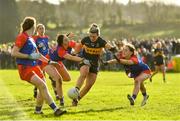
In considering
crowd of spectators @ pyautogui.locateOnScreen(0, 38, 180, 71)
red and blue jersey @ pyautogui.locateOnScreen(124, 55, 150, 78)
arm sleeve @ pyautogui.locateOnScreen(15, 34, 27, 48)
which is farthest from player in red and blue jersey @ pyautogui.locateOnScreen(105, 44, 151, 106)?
crowd of spectators @ pyautogui.locateOnScreen(0, 38, 180, 71)

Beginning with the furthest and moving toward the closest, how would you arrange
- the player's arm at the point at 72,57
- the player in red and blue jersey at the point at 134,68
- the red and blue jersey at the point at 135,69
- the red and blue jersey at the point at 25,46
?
the red and blue jersey at the point at 135,69 < the player in red and blue jersey at the point at 134,68 < the player's arm at the point at 72,57 < the red and blue jersey at the point at 25,46

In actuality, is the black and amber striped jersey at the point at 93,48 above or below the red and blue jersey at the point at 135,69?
above

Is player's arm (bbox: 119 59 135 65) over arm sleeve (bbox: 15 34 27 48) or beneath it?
beneath

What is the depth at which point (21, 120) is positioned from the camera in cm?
1259

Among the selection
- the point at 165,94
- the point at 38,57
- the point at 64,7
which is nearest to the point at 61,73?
the point at 38,57

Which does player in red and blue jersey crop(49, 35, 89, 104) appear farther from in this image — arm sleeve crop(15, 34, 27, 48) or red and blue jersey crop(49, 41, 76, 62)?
arm sleeve crop(15, 34, 27, 48)

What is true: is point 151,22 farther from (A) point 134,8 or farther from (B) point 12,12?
(B) point 12,12

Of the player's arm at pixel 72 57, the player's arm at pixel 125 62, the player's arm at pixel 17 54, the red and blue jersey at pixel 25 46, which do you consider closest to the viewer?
the player's arm at pixel 17 54

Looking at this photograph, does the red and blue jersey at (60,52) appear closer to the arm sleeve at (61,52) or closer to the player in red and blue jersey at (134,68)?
the arm sleeve at (61,52)

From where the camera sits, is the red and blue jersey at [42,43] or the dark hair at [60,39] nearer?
the dark hair at [60,39]

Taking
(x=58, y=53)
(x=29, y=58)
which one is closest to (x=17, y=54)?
(x=29, y=58)

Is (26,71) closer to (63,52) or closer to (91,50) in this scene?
(63,52)

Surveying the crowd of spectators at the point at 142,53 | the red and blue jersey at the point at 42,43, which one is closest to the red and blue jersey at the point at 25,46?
the red and blue jersey at the point at 42,43

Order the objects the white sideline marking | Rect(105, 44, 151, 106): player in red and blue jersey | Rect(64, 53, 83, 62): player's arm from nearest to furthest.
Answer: the white sideline marking → Rect(64, 53, 83, 62): player's arm → Rect(105, 44, 151, 106): player in red and blue jersey
